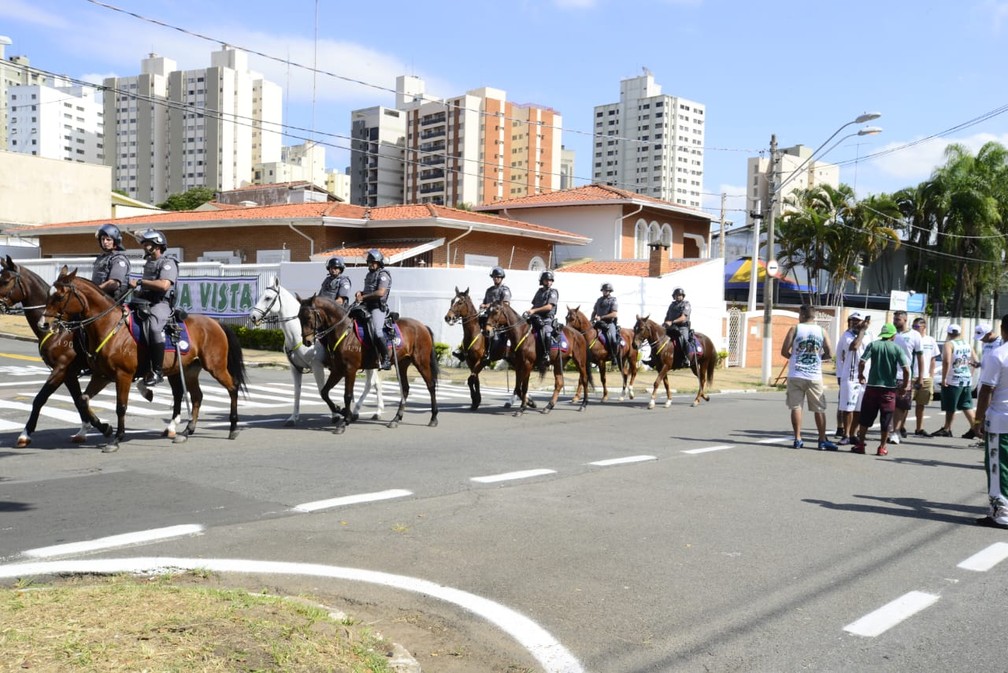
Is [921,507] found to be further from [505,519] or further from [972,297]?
[972,297]

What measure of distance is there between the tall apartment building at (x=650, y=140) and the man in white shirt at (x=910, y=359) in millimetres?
99449

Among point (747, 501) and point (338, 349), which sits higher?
point (338, 349)

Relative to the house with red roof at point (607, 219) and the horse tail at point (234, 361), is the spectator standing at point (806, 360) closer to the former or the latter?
the horse tail at point (234, 361)

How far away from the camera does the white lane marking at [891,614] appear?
17.5 feet

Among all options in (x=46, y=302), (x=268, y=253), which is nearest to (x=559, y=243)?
(x=268, y=253)

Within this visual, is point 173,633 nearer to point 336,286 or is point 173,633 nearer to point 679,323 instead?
point 336,286

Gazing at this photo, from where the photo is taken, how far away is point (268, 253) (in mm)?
34969

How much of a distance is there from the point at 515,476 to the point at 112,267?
569cm

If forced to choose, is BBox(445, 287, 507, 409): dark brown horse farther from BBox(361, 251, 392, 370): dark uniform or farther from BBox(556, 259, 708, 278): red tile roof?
BBox(556, 259, 708, 278): red tile roof

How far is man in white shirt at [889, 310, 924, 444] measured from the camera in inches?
542

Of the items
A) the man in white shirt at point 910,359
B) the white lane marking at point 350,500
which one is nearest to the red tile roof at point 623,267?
the man in white shirt at point 910,359

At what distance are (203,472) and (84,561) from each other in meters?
3.38

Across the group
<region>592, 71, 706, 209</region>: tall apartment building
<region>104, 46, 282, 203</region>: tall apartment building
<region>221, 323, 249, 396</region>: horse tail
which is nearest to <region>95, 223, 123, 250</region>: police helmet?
<region>221, 323, 249, 396</region>: horse tail

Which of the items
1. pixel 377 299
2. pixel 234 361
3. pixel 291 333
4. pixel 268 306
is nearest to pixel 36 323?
pixel 234 361
